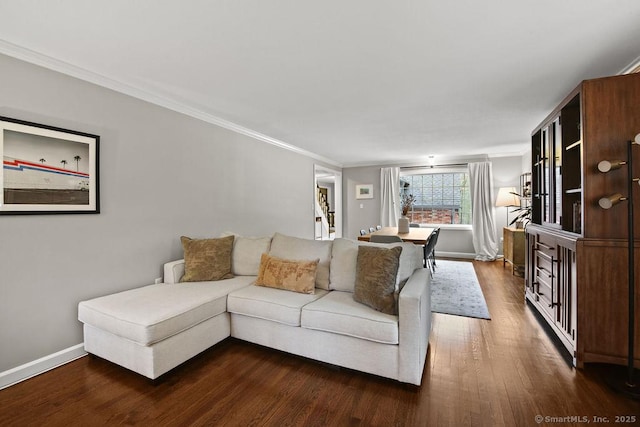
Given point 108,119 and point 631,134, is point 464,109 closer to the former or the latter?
point 631,134

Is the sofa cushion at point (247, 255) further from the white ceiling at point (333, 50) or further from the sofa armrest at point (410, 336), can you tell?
the sofa armrest at point (410, 336)

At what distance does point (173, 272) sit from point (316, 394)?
1.84 meters

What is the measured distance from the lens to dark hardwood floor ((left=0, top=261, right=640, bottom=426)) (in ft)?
5.74

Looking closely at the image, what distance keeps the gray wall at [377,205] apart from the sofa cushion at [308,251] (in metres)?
5.02

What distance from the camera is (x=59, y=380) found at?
7.10 feet

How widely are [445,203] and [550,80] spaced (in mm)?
4764

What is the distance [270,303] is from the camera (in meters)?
2.45

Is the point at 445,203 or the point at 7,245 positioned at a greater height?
the point at 445,203

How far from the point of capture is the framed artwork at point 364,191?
7.87 m

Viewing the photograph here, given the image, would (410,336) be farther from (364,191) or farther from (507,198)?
(364,191)

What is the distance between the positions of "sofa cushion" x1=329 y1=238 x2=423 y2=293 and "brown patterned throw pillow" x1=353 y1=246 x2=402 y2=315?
22cm

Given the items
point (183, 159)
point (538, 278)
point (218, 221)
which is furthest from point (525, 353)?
point (183, 159)

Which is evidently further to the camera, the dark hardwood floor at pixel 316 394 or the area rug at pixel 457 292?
the area rug at pixel 457 292

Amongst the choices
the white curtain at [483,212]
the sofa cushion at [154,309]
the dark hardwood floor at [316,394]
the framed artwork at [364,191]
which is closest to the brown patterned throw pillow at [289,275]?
the sofa cushion at [154,309]
